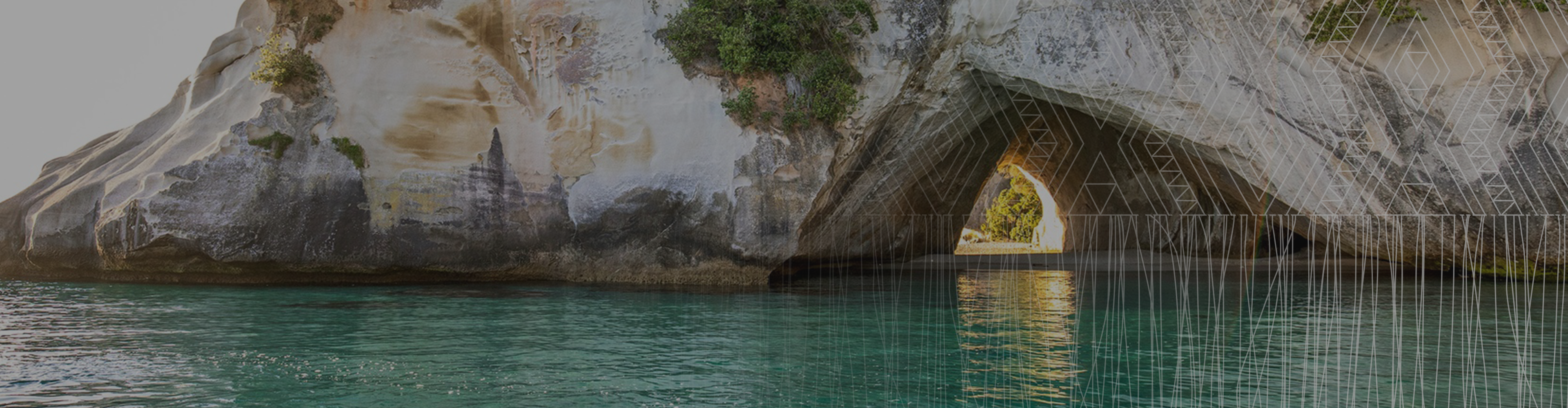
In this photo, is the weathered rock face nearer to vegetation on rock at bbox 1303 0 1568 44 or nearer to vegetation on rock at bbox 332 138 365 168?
vegetation on rock at bbox 332 138 365 168

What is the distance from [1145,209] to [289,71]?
20.2 m

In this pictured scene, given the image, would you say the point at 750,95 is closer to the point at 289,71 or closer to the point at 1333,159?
the point at 289,71

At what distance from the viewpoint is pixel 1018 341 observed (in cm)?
1035

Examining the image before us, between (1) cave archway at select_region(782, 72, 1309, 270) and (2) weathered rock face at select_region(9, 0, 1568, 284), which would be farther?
(1) cave archway at select_region(782, 72, 1309, 270)

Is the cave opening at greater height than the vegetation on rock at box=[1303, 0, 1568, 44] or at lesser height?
lesser

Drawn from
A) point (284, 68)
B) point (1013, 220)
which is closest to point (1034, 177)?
point (1013, 220)

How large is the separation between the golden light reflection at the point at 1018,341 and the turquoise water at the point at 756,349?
4 centimetres

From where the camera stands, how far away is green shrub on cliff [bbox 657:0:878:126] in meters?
16.3

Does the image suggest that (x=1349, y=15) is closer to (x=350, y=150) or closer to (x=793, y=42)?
(x=793, y=42)

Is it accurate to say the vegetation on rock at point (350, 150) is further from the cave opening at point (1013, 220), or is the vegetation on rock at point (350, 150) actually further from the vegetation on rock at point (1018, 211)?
the vegetation on rock at point (1018, 211)

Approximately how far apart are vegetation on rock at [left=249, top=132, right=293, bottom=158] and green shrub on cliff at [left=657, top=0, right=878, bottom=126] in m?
6.13

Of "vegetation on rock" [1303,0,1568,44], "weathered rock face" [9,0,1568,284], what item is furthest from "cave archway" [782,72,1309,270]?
"vegetation on rock" [1303,0,1568,44]

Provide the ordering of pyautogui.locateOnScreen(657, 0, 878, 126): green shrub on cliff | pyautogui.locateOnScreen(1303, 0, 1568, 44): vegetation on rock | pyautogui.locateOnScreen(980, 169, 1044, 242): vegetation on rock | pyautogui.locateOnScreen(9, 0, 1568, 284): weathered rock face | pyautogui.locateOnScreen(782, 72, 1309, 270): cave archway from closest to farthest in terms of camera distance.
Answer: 1. pyautogui.locateOnScreen(1303, 0, 1568, 44): vegetation on rock
2. pyautogui.locateOnScreen(9, 0, 1568, 284): weathered rock face
3. pyautogui.locateOnScreen(657, 0, 878, 126): green shrub on cliff
4. pyautogui.locateOnScreen(782, 72, 1309, 270): cave archway
5. pyautogui.locateOnScreen(980, 169, 1044, 242): vegetation on rock

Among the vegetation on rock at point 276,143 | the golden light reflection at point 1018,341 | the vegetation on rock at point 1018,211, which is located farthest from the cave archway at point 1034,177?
the vegetation on rock at point 276,143
